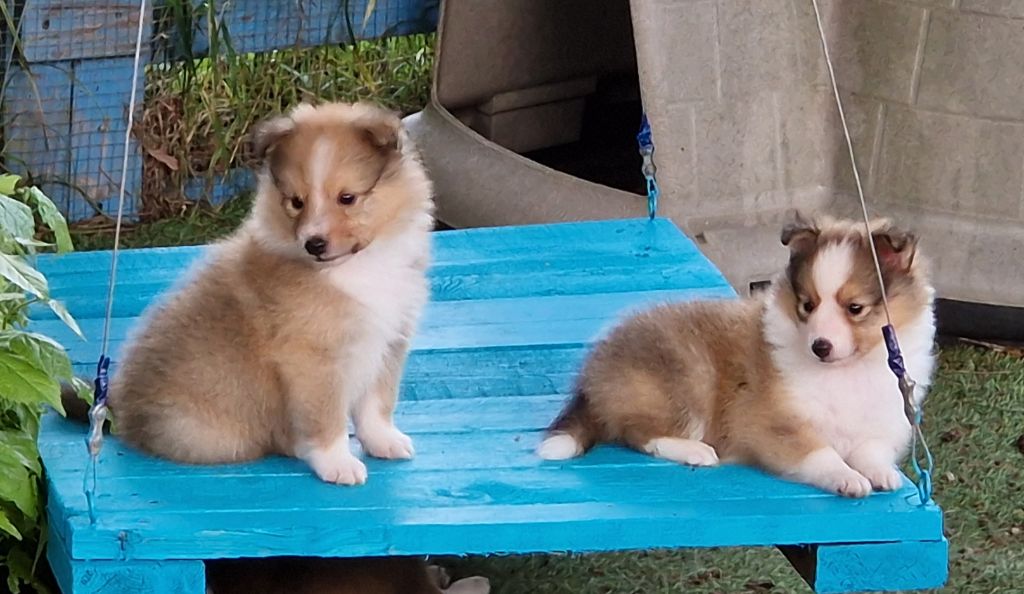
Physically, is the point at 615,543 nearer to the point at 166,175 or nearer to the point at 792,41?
the point at 792,41

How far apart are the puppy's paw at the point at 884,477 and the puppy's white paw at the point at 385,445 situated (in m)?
0.88

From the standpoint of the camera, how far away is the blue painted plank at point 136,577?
2.62 m

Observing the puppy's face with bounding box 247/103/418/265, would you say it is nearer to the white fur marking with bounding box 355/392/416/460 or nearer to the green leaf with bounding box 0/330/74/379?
the white fur marking with bounding box 355/392/416/460

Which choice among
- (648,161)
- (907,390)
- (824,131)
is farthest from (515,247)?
(907,390)

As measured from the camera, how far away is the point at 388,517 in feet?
8.71

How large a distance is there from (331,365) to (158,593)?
19.9 inches

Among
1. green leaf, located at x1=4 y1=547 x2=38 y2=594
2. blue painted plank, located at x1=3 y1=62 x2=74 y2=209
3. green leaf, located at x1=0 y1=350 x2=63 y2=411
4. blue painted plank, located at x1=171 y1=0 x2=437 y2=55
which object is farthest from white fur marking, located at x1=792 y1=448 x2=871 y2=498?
blue painted plank, located at x1=171 y1=0 x2=437 y2=55

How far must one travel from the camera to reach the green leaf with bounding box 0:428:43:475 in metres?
2.85

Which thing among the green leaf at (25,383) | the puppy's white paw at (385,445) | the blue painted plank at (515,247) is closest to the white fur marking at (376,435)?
the puppy's white paw at (385,445)

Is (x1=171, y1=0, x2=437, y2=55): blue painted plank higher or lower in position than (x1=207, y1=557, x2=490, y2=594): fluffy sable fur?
higher

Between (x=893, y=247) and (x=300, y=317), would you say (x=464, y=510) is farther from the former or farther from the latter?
(x=893, y=247)

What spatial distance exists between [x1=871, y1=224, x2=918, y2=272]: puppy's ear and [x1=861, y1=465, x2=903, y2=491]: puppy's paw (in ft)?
1.27

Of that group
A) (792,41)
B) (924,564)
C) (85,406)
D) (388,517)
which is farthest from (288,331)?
(792,41)

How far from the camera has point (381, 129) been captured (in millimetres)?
2814
